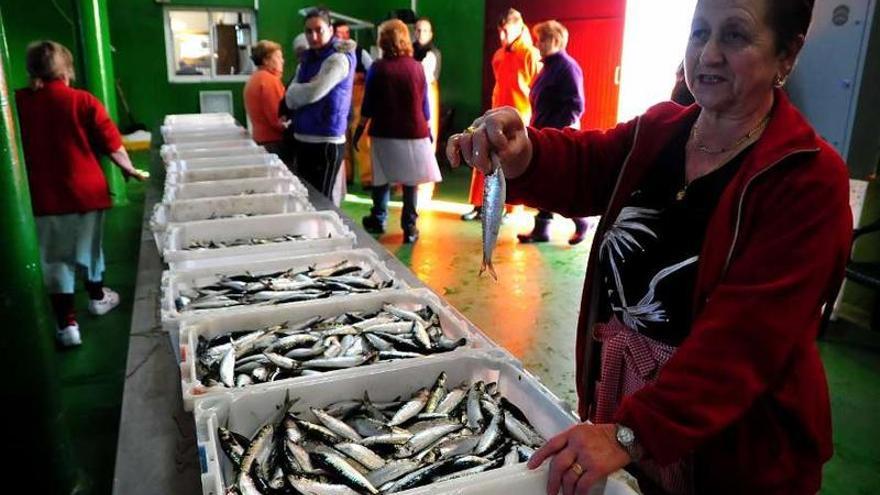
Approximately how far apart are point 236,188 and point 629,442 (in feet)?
11.9

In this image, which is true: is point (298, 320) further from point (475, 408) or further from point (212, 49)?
point (212, 49)

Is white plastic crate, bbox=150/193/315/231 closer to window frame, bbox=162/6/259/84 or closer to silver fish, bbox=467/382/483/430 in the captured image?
silver fish, bbox=467/382/483/430

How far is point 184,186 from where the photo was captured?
13.4 ft

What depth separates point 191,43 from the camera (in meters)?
13.4

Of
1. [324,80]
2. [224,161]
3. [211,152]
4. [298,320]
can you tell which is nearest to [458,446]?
[298,320]

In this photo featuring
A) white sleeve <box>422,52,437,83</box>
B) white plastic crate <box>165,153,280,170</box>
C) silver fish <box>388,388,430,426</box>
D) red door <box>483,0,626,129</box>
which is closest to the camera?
silver fish <box>388,388,430,426</box>

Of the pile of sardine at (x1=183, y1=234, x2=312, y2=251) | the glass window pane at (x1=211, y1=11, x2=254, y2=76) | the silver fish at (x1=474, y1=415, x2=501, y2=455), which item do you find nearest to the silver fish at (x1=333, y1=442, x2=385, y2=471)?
the silver fish at (x1=474, y1=415, x2=501, y2=455)

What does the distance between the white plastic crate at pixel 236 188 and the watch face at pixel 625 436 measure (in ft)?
10.1

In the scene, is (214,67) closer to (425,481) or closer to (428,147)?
(428,147)

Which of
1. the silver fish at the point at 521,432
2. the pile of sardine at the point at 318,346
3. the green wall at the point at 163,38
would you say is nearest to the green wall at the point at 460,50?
the green wall at the point at 163,38

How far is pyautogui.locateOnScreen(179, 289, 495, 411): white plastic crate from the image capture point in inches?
67.5

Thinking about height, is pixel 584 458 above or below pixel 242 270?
above

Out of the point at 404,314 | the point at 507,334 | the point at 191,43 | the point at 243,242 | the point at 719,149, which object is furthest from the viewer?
the point at 191,43

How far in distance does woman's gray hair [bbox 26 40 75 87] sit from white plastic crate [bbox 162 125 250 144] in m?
2.03
